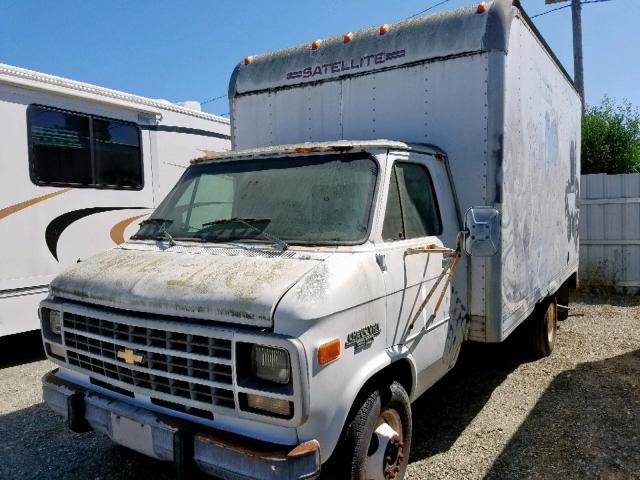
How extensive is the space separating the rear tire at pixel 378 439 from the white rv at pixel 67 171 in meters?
4.37

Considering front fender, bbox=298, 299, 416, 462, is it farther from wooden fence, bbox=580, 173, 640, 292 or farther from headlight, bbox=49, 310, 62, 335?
wooden fence, bbox=580, 173, 640, 292

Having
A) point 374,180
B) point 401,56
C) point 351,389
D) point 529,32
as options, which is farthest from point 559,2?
point 351,389

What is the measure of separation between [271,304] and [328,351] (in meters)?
0.36

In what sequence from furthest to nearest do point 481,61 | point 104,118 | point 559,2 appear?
point 559,2 < point 104,118 < point 481,61

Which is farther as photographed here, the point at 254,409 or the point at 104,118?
the point at 104,118

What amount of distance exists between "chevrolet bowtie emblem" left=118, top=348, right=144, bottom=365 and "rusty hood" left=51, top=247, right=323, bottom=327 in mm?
236

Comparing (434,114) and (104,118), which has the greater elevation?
(104,118)

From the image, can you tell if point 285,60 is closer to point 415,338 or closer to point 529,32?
point 529,32

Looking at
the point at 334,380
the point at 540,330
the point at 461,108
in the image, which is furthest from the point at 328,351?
the point at 540,330

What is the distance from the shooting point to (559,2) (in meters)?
14.1

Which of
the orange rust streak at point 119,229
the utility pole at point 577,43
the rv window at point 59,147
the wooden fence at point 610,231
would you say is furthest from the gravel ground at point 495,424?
the utility pole at point 577,43

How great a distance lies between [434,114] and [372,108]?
1.78 ft

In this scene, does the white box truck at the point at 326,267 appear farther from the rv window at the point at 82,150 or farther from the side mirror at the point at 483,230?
the rv window at the point at 82,150

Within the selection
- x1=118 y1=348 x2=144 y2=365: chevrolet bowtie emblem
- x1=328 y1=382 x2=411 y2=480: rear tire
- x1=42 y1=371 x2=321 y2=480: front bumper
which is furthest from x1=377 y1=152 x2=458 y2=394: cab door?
x1=118 y1=348 x2=144 y2=365: chevrolet bowtie emblem
